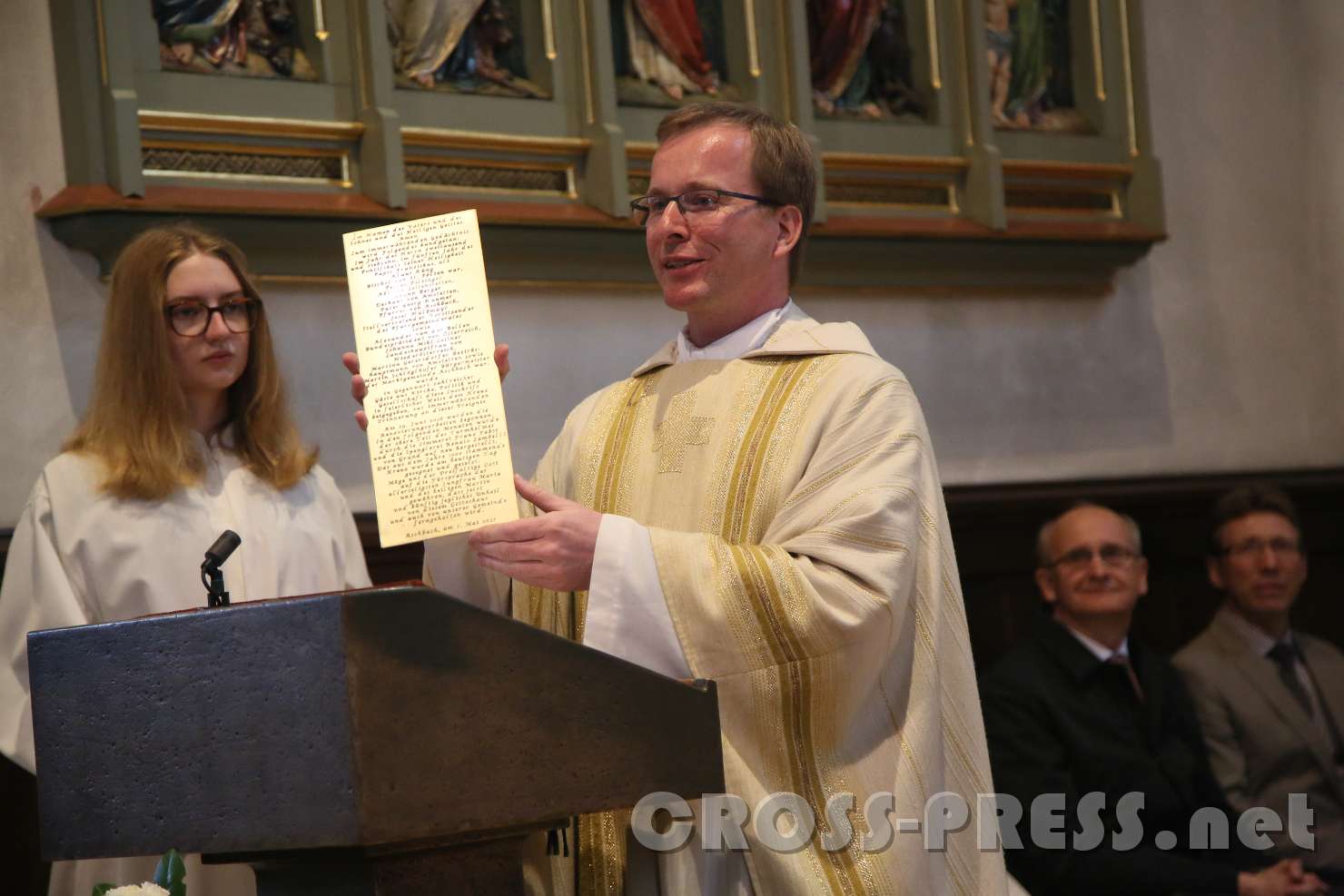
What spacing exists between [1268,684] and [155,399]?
3.38 metres

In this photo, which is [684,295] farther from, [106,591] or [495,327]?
[495,327]

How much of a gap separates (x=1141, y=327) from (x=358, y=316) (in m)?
4.52

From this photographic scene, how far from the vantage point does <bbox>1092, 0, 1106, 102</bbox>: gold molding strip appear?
20.6ft

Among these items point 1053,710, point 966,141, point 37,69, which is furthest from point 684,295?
point 966,141

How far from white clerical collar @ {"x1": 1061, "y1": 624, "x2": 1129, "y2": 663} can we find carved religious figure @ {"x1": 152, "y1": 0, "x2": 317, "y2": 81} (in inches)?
107

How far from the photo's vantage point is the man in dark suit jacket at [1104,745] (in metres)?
4.34

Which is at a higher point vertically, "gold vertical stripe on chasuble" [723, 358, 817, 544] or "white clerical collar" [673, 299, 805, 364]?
"white clerical collar" [673, 299, 805, 364]

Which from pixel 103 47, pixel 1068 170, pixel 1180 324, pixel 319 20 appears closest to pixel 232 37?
pixel 319 20

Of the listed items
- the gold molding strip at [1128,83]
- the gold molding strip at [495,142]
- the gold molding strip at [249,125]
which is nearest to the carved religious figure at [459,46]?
the gold molding strip at [495,142]

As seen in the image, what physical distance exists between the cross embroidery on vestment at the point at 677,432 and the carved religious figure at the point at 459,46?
7.68ft

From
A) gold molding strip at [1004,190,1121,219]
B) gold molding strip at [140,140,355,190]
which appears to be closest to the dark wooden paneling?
gold molding strip at [140,140,355,190]

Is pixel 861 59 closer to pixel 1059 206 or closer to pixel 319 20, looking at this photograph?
pixel 1059 206

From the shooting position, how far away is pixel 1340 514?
645 cm

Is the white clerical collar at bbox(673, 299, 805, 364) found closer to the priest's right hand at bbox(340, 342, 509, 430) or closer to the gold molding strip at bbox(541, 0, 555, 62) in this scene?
the priest's right hand at bbox(340, 342, 509, 430)
